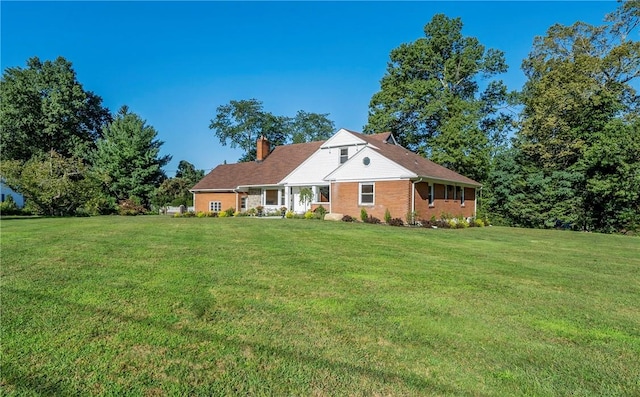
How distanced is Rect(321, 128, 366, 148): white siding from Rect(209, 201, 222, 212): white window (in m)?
11.1

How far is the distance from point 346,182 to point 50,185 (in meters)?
18.4

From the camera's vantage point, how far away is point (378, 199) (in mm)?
20797

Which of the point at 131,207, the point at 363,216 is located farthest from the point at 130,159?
the point at 363,216

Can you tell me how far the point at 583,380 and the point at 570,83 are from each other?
27387 millimetres

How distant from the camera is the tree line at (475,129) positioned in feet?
74.2

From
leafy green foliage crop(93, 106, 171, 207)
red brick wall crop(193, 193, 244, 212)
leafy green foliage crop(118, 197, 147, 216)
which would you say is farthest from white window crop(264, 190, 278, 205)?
leafy green foliage crop(93, 106, 171, 207)

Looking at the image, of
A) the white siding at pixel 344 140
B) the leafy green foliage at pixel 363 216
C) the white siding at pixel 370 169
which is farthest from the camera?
the white siding at pixel 344 140

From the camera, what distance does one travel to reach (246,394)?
260cm

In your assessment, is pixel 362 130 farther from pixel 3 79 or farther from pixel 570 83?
pixel 3 79

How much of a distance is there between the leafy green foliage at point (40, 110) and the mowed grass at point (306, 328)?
134ft

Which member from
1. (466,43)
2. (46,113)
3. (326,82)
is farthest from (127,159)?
(466,43)

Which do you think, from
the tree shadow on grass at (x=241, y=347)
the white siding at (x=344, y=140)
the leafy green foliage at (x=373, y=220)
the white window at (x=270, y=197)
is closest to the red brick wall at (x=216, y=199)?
the white window at (x=270, y=197)

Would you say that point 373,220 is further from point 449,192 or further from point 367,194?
point 449,192

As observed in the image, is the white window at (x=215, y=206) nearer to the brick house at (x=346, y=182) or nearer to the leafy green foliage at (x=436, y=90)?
the brick house at (x=346, y=182)
